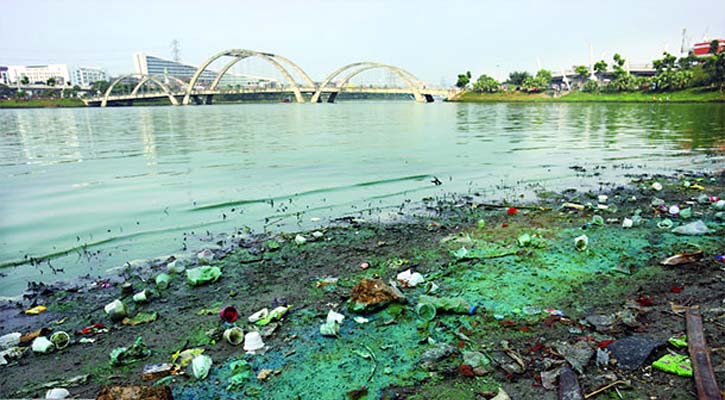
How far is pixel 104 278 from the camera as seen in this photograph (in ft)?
19.8

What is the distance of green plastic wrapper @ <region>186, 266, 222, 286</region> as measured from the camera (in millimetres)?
5504

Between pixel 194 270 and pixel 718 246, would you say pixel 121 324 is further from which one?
pixel 718 246

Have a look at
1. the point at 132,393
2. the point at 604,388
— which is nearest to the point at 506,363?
the point at 604,388

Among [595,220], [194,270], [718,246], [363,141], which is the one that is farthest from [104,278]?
[363,141]

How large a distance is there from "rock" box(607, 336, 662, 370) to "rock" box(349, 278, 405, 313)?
2019 millimetres

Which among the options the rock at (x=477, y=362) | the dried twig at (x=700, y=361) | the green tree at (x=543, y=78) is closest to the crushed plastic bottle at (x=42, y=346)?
the rock at (x=477, y=362)

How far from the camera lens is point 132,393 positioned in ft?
9.99

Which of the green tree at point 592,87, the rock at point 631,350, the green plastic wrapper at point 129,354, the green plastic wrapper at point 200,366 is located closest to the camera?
the rock at point 631,350

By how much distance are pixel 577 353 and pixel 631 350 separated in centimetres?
42

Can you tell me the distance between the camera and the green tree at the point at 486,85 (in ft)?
420

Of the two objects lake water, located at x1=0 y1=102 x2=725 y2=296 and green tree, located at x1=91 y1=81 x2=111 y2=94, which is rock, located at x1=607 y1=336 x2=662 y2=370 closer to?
lake water, located at x1=0 y1=102 x2=725 y2=296

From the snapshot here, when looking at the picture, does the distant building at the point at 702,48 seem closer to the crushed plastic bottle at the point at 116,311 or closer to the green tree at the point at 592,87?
the green tree at the point at 592,87

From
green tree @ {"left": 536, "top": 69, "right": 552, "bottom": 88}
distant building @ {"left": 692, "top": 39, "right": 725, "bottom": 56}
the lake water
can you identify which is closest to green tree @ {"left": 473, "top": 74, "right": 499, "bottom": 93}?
green tree @ {"left": 536, "top": 69, "right": 552, "bottom": 88}

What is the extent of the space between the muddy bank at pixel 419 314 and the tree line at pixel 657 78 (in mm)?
95146
